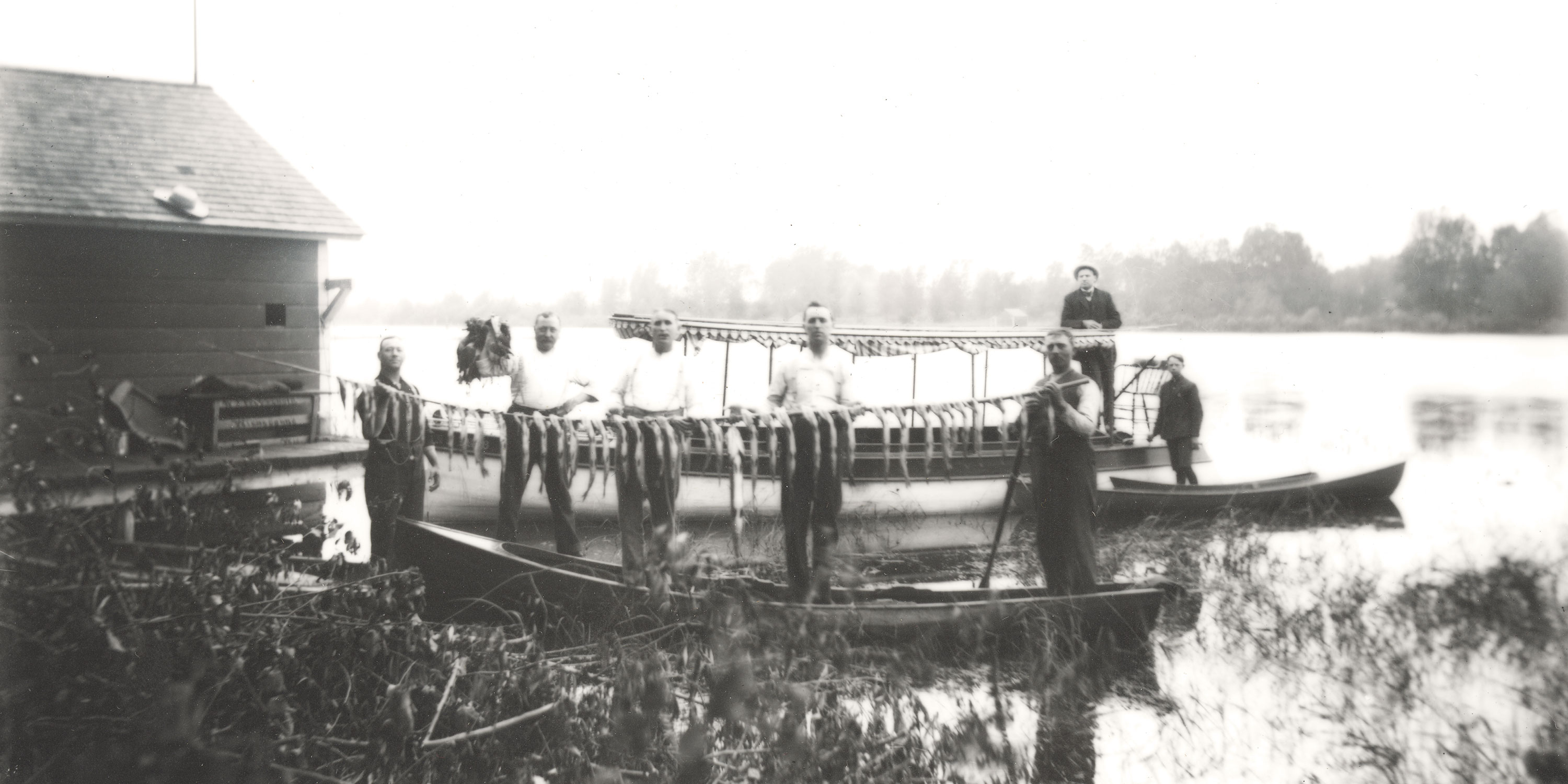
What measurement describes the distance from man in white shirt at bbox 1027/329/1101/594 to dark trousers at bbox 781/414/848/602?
1485 millimetres

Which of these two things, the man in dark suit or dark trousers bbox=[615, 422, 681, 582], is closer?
dark trousers bbox=[615, 422, 681, 582]

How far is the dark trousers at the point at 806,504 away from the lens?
6.52m

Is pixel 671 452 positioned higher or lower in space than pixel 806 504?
higher

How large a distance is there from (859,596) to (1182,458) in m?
Answer: 7.59

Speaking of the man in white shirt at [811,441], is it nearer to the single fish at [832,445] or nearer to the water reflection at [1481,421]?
the single fish at [832,445]

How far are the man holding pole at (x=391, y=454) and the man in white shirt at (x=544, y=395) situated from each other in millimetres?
647

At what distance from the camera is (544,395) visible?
25.0 feet

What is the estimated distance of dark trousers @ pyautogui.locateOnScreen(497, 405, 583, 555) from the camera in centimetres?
743

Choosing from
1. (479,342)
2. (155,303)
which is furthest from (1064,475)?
(155,303)

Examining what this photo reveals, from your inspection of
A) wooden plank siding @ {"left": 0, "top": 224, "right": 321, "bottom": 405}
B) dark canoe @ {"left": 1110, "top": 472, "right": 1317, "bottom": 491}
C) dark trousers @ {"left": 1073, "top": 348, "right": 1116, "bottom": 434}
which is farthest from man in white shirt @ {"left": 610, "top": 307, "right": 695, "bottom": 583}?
dark canoe @ {"left": 1110, "top": 472, "right": 1317, "bottom": 491}

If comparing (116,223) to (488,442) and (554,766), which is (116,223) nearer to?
(488,442)

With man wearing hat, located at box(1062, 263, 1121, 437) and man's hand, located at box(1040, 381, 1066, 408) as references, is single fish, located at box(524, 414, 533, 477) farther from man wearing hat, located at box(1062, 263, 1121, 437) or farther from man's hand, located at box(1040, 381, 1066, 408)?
man wearing hat, located at box(1062, 263, 1121, 437)

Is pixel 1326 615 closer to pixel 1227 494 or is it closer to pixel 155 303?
pixel 1227 494

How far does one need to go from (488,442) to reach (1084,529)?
6556mm
